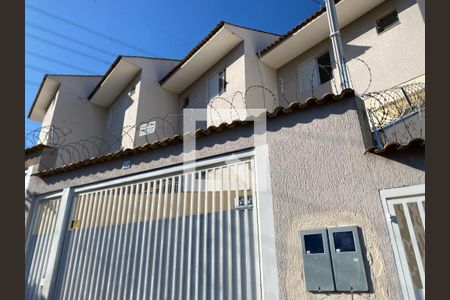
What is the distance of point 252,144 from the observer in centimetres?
437

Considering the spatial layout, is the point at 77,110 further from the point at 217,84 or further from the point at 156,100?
the point at 217,84

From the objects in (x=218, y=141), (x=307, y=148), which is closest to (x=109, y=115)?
(x=218, y=141)

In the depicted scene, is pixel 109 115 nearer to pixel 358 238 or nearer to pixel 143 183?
pixel 143 183

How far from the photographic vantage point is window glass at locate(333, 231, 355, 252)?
124 inches

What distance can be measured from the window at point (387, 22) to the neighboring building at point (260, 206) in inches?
9.1

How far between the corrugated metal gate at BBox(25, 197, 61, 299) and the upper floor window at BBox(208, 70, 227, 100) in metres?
7.12

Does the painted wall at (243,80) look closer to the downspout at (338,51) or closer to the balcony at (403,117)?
the downspout at (338,51)

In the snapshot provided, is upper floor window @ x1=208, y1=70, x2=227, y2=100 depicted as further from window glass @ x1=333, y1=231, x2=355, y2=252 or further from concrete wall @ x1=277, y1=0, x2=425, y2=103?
window glass @ x1=333, y1=231, x2=355, y2=252

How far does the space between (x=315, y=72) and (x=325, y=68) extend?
371 mm

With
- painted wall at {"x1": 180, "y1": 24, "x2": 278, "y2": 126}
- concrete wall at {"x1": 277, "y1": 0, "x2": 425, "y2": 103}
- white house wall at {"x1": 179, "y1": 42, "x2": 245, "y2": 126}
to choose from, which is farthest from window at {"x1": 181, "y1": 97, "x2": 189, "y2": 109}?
concrete wall at {"x1": 277, "y1": 0, "x2": 425, "y2": 103}

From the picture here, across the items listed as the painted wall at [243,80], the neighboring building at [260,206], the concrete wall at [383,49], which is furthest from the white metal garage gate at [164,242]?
the concrete wall at [383,49]

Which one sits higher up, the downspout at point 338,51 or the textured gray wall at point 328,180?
the downspout at point 338,51

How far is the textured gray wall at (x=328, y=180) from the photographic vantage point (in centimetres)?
303

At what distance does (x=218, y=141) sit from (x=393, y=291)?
3036 mm
